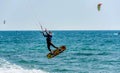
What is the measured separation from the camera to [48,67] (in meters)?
42.2

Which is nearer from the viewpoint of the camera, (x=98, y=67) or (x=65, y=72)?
(x=65, y=72)

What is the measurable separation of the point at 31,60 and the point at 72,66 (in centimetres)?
768

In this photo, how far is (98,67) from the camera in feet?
139

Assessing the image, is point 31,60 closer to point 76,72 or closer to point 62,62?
point 62,62

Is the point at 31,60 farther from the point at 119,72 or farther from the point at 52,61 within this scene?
the point at 119,72

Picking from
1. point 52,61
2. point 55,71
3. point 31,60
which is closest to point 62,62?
point 52,61

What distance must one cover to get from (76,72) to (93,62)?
9.34m

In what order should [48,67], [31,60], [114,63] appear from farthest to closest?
[31,60] < [114,63] < [48,67]

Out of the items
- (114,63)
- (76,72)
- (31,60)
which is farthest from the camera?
(31,60)

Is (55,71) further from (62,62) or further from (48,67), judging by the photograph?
(62,62)

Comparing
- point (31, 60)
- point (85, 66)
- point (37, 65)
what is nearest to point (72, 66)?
point (85, 66)

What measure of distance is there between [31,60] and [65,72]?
11.3 metres

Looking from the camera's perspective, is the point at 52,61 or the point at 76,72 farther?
the point at 52,61

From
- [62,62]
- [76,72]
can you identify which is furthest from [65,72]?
[62,62]
